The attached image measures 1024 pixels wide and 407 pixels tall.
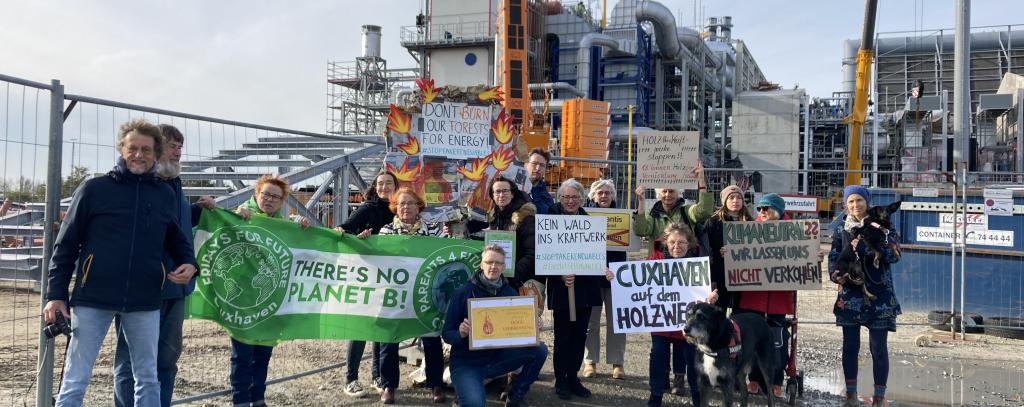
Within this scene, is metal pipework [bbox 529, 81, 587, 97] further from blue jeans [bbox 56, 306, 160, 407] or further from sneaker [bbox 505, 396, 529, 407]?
blue jeans [bbox 56, 306, 160, 407]

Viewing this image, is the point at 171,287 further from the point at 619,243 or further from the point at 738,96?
the point at 738,96

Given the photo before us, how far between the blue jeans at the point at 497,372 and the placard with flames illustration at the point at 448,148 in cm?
249

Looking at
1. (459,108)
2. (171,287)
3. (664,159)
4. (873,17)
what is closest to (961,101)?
(873,17)

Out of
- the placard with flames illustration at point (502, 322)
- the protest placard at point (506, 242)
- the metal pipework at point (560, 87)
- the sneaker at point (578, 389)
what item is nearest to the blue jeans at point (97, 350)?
the placard with flames illustration at point (502, 322)

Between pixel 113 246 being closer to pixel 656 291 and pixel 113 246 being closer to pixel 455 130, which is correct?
pixel 656 291

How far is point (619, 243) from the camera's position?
22.0ft

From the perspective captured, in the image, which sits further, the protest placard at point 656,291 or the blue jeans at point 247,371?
the protest placard at point 656,291

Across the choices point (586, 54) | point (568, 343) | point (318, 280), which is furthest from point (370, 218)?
point (586, 54)

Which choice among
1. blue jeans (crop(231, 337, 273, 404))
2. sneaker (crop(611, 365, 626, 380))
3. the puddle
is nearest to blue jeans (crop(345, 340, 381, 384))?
blue jeans (crop(231, 337, 273, 404))

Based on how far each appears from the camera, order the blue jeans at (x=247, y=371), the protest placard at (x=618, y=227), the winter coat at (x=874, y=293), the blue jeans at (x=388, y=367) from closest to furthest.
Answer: the blue jeans at (x=247, y=371)
the winter coat at (x=874, y=293)
the blue jeans at (x=388, y=367)
the protest placard at (x=618, y=227)

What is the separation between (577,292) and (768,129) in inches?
1415

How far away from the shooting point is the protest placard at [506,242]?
17.9 feet

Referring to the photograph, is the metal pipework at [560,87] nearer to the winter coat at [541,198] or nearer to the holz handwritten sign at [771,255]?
the winter coat at [541,198]

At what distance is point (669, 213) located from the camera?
6168 millimetres
